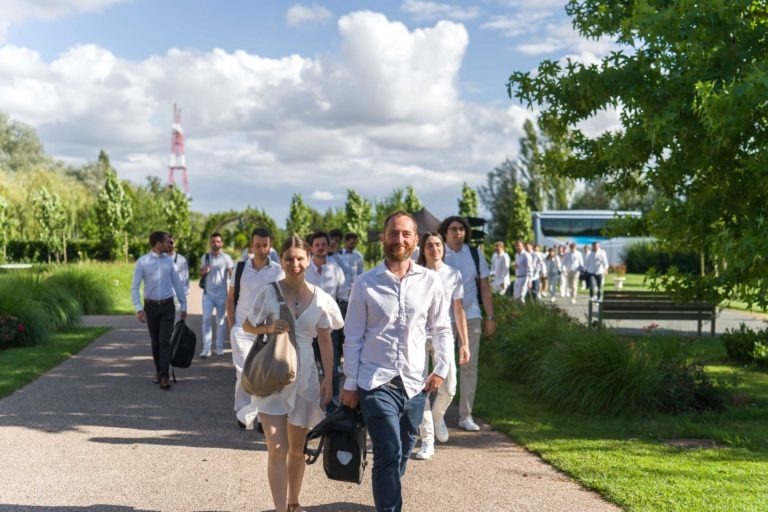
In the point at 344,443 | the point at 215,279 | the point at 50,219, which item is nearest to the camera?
the point at 344,443

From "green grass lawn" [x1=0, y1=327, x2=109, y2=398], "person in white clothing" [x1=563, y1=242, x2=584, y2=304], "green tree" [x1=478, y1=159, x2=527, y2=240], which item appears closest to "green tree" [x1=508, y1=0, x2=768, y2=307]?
"green grass lawn" [x1=0, y1=327, x2=109, y2=398]

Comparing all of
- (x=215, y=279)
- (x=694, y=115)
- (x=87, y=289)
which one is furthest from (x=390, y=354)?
(x=87, y=289)

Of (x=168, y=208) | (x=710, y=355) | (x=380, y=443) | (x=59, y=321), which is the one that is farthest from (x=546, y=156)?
(x=168, y=208)

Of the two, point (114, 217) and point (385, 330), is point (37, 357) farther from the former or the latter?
point (114, 217)

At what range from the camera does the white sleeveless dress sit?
4.87 meters

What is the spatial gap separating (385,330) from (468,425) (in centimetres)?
353

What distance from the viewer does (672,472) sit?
6.11 meters

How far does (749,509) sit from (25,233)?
43.6 metres

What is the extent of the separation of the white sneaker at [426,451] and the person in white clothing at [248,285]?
1.54 m

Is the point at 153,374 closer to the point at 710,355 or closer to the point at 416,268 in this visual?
the point at 416,268

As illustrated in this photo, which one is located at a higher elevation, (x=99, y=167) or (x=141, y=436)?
(x=99, y=167)

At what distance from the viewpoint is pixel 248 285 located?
723cm

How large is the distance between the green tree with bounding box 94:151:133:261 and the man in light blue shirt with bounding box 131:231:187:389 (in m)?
32.1

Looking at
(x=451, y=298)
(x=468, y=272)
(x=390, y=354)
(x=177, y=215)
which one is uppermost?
(x=177, y=215)
